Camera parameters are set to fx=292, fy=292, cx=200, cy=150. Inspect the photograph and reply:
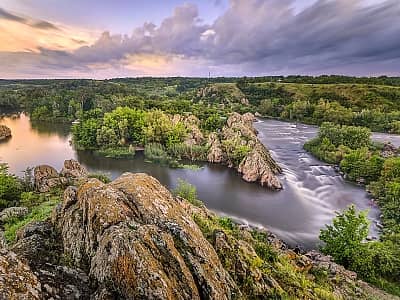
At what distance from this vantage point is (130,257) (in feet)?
23.8

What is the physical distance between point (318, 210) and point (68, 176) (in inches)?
1288

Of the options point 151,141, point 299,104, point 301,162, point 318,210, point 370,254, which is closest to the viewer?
point 370,254

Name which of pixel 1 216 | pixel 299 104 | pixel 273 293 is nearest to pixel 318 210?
pixel 273 293

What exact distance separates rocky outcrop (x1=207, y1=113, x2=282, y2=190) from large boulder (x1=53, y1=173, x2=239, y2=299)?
1394 inches

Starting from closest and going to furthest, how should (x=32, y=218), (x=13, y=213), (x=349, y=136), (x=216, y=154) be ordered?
(x=32, y=218), (x=13, y=213), (x=216, y=154), (x=349, y=136)

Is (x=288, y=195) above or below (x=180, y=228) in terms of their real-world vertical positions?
below

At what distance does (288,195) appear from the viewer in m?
40.6

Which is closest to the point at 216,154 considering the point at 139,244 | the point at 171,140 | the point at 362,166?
the point at 171,140

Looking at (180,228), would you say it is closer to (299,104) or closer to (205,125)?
(205,125)

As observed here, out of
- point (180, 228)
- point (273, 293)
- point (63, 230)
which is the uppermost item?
point (180, 228)

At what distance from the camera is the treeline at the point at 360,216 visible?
20828mm

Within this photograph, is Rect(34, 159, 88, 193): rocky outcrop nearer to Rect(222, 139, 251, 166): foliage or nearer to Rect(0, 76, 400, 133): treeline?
Rect(222, 139, 251, 166): foliage

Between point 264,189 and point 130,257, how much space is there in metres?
37.6

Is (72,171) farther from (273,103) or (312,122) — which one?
(273,103)
